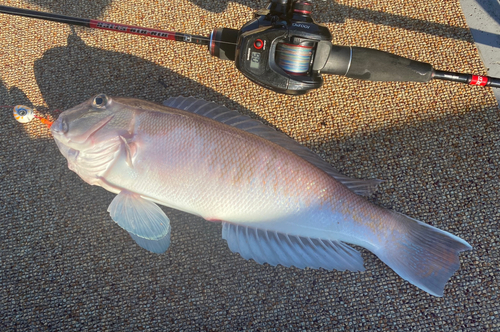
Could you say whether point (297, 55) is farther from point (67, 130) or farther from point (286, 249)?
point (67, 130)

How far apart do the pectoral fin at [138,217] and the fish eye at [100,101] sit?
297 millimetres

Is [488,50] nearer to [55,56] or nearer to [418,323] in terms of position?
[418,323]

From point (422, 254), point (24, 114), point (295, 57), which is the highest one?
point (295, 57)

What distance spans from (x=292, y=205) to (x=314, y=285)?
37 centimetres

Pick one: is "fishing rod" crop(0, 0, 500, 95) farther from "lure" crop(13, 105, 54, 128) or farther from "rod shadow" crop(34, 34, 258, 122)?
"lure" crop(13, 105, 54, 128)

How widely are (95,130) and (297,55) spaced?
708 mm

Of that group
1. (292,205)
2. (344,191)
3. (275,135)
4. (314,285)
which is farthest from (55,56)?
(314,285)

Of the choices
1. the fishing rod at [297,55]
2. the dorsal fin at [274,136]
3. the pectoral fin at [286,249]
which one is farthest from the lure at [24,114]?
the pectoral fin at [286,249]

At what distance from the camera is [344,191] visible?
38.5 inches

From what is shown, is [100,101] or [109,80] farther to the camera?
[109,80]

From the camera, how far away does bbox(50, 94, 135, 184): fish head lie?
3.22 feet

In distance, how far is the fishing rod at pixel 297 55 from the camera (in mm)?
956

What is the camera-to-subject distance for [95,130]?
38.7 inches

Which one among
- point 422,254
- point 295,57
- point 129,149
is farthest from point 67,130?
point 422,254
